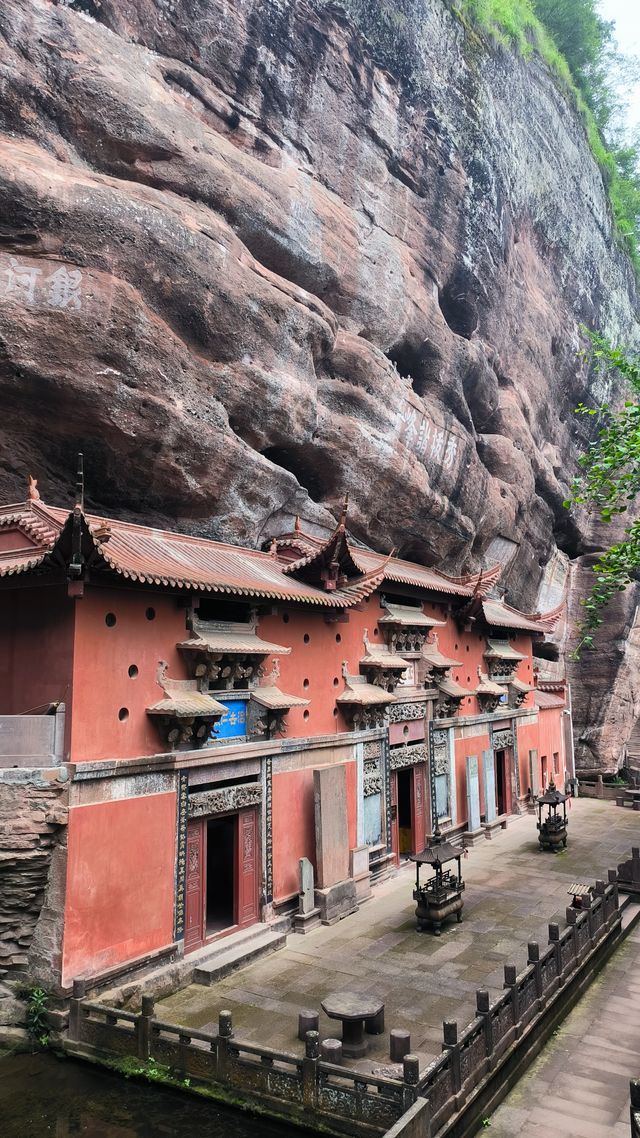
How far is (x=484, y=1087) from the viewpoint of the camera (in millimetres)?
7965

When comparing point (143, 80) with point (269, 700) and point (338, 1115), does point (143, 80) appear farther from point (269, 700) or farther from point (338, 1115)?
point (338, 1115)

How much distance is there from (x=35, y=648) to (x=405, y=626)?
994 centimetres

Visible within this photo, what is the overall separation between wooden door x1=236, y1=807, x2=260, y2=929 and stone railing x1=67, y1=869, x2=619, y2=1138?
3.24m

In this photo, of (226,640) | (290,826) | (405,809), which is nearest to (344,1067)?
(290,826)

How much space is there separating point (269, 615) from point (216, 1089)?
24.6 ft

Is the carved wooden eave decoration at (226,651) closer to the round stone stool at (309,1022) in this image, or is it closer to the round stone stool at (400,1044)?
the round stone stool at (309,1022)

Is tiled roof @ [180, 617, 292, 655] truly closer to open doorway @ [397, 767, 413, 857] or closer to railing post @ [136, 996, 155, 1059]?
railing post @ [136, 996, 155, 1059]

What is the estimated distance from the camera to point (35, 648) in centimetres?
1027

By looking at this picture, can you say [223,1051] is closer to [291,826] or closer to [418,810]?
[291,826]

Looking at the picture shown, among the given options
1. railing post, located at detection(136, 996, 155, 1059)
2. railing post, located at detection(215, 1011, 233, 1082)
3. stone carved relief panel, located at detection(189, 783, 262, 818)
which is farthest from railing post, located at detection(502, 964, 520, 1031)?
→ stone carved relief panel, located at detection(189, 783, 262, 818)

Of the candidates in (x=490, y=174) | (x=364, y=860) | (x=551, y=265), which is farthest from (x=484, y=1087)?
(x=551, y=265)

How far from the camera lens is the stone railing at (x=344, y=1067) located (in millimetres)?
7102

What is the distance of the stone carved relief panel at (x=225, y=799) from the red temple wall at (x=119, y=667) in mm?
1180

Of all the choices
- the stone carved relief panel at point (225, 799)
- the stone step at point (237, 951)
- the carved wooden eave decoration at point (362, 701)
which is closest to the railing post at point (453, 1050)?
the stone step at point (237, 951)
